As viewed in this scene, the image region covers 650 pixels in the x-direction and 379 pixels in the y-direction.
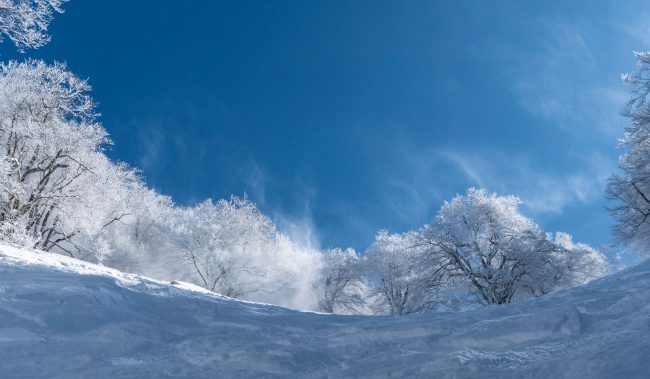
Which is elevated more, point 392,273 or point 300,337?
point 392,273

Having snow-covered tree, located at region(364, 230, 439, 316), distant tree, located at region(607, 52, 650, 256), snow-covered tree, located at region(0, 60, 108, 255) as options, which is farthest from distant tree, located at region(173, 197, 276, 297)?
distant tree, located at region(607, 52, 650, 256)

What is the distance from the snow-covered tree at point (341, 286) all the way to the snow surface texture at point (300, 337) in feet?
143

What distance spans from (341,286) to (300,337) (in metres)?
45.8

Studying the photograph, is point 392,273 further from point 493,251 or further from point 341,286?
point 493,251

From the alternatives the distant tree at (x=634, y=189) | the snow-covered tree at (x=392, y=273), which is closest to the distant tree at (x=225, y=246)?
the snow-covered tree at (x=392, y=273)

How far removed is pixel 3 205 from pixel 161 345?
18.0 m

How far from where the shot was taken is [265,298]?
171 ft

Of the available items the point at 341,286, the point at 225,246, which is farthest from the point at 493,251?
the point at 225,246

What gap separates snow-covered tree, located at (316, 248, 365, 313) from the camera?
53094 millimetres

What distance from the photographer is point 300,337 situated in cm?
878

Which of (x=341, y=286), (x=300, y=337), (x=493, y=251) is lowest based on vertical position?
(x=300, y=337)

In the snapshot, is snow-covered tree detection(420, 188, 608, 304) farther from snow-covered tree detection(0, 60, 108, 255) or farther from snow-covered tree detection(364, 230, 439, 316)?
snow-covered tree detection(0, 60, 108, 255)

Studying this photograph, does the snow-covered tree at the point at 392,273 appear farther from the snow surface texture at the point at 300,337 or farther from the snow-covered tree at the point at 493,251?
the snow surface texture at the point at 300,337

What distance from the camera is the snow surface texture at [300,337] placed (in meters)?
6.26
